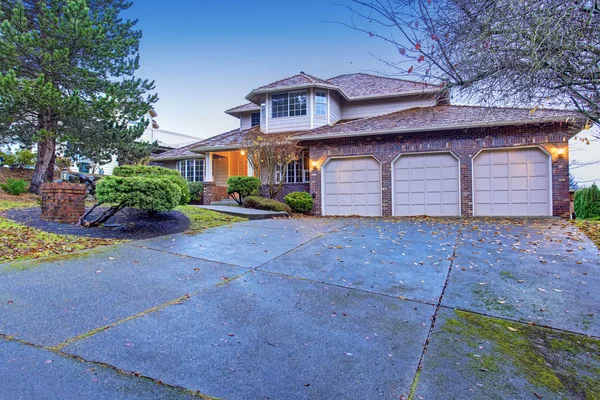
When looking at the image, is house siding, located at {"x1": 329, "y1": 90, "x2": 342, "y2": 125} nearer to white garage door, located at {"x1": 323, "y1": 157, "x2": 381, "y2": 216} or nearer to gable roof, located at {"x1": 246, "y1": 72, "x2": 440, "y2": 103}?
gable roof, located at {"x1": 246, "y1": 72, "x2": 440, "y2": 103}

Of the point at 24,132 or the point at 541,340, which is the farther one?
the point at 24,132

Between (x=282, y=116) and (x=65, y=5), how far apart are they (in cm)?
881

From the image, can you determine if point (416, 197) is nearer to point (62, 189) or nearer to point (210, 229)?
point (210, 229)

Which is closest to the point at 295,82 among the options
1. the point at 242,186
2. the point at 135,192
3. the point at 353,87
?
the point at 353,87

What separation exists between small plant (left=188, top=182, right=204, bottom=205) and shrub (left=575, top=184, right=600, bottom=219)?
1700 cm

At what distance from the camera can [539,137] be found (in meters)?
10.5

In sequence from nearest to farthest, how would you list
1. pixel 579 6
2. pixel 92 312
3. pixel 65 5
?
pixel 579 6 < pixel 92 312 < pixel 65 5

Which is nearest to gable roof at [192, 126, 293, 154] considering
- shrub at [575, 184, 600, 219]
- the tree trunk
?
the tree trunk

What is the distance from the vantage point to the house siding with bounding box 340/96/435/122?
15.1 meters

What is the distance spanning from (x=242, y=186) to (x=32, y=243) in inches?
339

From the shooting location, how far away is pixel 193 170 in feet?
57.6

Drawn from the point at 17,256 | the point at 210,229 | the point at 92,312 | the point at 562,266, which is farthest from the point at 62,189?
the point at 562,266

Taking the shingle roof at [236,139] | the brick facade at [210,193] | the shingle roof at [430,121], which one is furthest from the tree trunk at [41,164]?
the shingle roof at [430,121]

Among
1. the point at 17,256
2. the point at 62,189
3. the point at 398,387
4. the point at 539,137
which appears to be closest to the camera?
the point at 398,387
